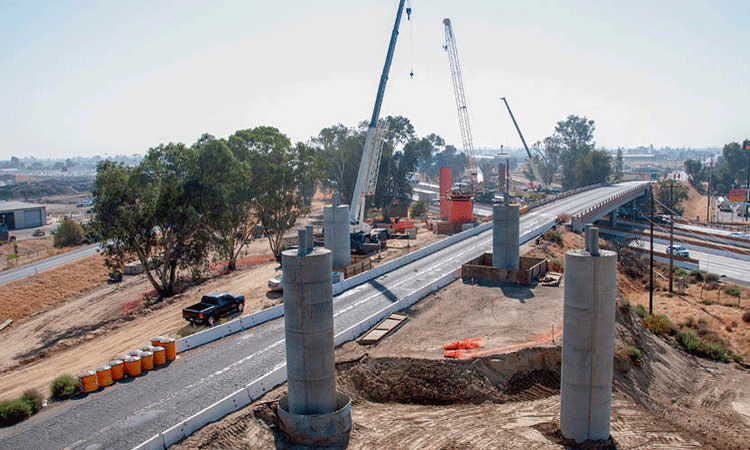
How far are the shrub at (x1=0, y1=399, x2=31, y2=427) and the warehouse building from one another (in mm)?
98715

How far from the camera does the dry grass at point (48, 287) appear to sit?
160ft

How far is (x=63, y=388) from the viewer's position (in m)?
22.0

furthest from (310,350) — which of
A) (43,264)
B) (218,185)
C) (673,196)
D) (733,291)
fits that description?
(673,196)

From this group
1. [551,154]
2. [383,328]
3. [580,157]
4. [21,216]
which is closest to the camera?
[383,328]

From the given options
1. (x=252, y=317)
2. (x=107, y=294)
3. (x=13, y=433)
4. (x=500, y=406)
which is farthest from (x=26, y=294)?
(x=500, y=406)

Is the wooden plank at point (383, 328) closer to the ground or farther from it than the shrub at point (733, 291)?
farther from it

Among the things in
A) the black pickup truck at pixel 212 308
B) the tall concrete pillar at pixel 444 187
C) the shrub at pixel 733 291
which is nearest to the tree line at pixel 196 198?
the black pickup truck at pixel 212 308

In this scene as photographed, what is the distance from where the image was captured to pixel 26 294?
51.5 meters

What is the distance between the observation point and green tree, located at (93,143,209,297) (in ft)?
136

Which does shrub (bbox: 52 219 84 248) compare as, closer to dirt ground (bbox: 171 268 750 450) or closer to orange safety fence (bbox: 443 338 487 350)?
dirt ground (bbox: 171 268 750 450)

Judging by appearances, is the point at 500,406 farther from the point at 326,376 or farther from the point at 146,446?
the point at 146,446

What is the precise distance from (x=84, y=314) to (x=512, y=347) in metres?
35.2

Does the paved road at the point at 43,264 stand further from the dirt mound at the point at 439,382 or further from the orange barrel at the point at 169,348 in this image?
the dirt mound at the point at 439,382

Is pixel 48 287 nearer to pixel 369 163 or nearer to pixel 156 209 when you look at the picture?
pixel 156 209
